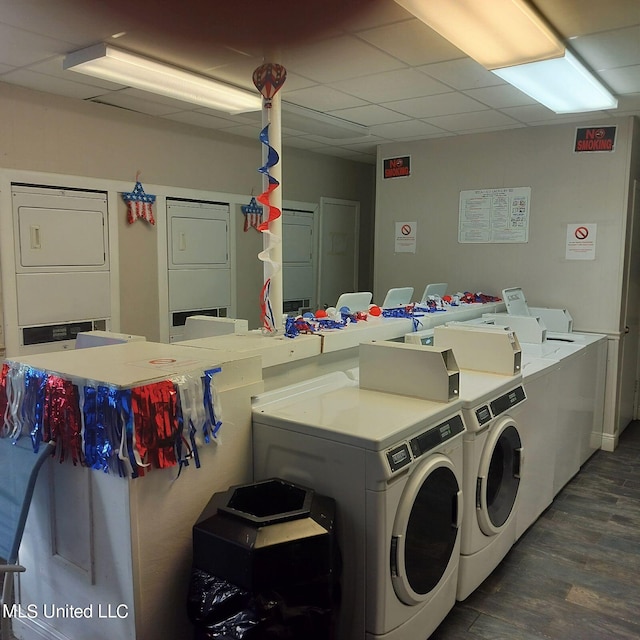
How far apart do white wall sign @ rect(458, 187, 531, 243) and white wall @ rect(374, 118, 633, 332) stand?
2.3 inches

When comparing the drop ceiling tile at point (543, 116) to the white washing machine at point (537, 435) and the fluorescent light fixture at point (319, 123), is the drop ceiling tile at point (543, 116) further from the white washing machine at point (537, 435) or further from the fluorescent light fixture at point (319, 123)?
the white washing machine at point (537, 435)

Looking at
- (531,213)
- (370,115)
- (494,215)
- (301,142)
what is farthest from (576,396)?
(301,142)

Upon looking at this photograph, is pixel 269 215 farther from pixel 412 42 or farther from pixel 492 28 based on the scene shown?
pixel 492 28

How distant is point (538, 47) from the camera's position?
8.94 ft

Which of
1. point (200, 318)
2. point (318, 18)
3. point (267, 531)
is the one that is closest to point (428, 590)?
point (267, 531)

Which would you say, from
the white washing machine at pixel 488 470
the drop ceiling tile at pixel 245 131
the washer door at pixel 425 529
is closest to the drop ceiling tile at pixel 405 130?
the drop ceiling tile at pixel 245 131

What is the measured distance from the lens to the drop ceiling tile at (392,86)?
3.36 meters

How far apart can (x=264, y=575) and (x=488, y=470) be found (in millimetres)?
1245

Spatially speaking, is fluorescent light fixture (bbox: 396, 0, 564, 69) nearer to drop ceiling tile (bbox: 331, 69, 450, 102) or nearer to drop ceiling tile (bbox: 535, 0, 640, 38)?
drop ceiling tile (bbox: 535, 0, 640, 38)

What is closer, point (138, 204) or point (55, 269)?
point (55, 269)

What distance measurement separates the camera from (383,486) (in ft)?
6.12

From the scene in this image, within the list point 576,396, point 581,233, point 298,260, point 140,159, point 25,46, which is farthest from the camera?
point 298,260

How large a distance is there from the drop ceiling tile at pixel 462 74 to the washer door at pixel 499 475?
1.93 meters

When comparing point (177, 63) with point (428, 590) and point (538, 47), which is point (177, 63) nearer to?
point (538, 47)
